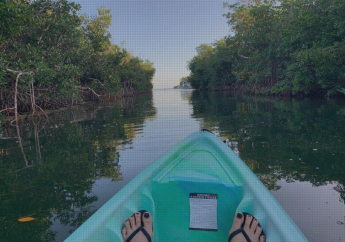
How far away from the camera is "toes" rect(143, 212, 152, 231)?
1858 mm

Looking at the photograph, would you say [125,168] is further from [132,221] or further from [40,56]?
[40,56]

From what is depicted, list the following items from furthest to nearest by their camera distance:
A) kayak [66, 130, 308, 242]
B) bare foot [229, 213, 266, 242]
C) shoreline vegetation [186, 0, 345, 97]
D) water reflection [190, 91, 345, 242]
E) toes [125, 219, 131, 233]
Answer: shoreline vegetation [186, 0, 345, 97], water reflection [190, 91, 345, 242], kayak [66, 130, 308, 242], toes [125, 219, 131, 233], bare foot [229, 213, 266, 242]

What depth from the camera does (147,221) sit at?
189 centimetres

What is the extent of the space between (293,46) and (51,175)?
15.5m

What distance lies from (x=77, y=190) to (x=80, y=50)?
612 inches

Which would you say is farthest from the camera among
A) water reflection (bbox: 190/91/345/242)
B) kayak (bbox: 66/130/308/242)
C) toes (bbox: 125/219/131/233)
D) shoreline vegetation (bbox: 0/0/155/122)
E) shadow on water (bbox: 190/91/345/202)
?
shoreline vegetation (bbox: 0/0/155/122)

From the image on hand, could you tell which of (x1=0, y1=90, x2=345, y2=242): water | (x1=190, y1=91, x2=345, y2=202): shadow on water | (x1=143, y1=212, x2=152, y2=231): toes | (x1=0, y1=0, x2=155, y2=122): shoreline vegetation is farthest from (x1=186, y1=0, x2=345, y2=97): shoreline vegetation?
(x1=0, y1=0, x2=155, y2=122): shoreline vegetation

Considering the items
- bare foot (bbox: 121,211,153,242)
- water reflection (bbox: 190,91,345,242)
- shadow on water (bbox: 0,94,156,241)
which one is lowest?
shadow on water (bbox: 0,94,156,241)

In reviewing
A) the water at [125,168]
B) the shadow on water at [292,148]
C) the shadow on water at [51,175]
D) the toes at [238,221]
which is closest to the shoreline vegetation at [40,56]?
the shadow on water at [51,175]

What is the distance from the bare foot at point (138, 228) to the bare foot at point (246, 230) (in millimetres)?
588

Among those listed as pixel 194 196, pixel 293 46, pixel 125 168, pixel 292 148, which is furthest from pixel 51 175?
pixel 293 46

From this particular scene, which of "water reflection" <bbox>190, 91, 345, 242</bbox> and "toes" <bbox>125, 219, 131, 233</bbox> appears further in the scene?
"water reflection" <bbox>190, 91, 345, 242</bbox>

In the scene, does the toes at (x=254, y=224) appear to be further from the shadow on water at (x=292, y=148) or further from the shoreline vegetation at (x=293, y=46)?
the shoreline vegetation at (x=293, y=46)

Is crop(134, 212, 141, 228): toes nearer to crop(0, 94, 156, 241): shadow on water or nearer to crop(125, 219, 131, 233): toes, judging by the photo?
crop(125, 219, 131, 233): toes
